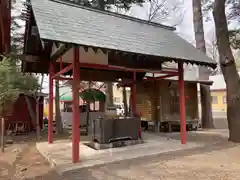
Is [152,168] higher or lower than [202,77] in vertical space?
lower

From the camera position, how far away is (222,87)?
2609 cm

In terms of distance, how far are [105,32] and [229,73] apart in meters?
4.45

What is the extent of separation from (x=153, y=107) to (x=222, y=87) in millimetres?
18952

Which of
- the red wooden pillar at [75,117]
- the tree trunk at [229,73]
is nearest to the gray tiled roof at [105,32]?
the red wooden pillar at [75,117]

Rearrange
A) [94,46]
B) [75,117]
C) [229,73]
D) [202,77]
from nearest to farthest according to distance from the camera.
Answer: [94,46], [75,117], [229,73], [202,77]

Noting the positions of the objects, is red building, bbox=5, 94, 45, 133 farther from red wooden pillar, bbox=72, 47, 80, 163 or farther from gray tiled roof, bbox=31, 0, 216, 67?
red wooden pillar, bbox=72, 47, 80, 163

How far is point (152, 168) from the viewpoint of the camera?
451 centimetres

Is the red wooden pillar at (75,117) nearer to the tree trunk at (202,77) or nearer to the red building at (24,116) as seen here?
the red building at (24,116)

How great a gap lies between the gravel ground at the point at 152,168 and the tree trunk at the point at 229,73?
1353mm

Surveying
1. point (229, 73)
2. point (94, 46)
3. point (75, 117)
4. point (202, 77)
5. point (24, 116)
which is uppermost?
point (202, 77)

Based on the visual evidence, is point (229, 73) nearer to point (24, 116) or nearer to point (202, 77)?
point (202, 77)

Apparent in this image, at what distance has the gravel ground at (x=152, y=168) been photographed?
13.2ft

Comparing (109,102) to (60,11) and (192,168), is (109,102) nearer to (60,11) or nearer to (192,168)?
(60,11)

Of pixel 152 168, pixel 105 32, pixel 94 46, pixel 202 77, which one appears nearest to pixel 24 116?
pixel 105 32
